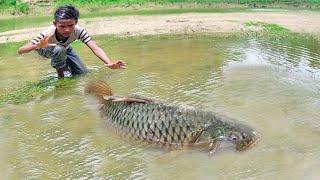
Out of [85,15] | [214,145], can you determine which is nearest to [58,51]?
[214,145]

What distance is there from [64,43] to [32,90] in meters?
0.90

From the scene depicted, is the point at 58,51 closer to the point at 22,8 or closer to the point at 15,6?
the point at 22,8

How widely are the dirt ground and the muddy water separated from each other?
3.03 m

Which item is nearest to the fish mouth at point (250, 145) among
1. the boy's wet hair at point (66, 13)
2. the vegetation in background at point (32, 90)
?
the boy's wet hair at point (66, 13)

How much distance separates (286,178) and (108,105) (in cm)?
208

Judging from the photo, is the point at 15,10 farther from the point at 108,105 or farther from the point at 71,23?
the point at 108,105

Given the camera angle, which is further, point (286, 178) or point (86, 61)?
point (86, 61)

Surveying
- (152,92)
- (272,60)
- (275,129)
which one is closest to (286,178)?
(275,129)

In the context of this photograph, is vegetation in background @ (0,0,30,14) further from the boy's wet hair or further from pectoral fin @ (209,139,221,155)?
pectoral fin @ (209,139,221,155)

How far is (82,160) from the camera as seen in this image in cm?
447

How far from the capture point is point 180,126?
14.6 feet

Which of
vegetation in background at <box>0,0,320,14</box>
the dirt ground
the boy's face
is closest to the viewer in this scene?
the boy's face

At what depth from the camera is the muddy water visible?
13.8 ft

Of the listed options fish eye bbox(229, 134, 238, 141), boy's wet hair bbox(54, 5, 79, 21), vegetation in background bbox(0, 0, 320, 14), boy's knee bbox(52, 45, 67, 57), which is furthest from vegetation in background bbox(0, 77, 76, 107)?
vegetation in background bbox(0, 0, 320, 14)
